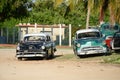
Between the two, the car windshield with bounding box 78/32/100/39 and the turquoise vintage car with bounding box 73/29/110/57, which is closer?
the turquoise vintage car with bounding box 73/29/110/57

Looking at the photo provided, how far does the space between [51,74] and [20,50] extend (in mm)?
8968

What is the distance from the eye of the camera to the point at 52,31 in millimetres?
52375

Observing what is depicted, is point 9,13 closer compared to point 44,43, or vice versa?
point 44,43

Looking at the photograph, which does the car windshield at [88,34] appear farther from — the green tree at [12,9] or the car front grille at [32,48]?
the green tree at [12,9]

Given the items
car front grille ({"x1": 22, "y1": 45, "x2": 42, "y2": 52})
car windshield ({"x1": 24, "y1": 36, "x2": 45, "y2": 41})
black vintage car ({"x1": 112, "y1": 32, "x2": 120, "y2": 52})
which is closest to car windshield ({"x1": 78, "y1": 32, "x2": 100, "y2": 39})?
black vintage car ({"x1": 112, "y1": 32, "x2": 120, "y2": 52})

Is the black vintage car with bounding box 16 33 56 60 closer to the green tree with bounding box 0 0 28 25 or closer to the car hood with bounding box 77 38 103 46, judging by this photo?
the car hood with bounding box 77 38 103 46

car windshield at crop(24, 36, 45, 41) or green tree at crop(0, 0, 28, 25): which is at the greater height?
green tree at crop(0, 0, 28, 25)

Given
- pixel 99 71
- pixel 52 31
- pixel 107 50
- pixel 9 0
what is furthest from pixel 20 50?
pixel 52 31

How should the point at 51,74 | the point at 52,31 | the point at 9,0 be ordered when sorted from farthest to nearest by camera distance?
1. the point at 52,31
2. the point at 9,0
3. the point at 51,74

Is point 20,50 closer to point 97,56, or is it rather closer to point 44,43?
point 44,43

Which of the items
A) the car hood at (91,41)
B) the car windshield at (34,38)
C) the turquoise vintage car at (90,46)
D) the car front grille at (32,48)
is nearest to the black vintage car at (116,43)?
the turquoise vintage car at (90,46)

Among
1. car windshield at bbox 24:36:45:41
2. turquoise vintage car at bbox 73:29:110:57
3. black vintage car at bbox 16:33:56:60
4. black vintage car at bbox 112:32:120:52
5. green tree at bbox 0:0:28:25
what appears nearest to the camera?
black vintage car at bbox 16:33:56:60

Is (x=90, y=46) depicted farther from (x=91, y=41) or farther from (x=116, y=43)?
(x=116, y=43)

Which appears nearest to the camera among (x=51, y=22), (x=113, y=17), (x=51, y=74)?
(x=51, y=74)
